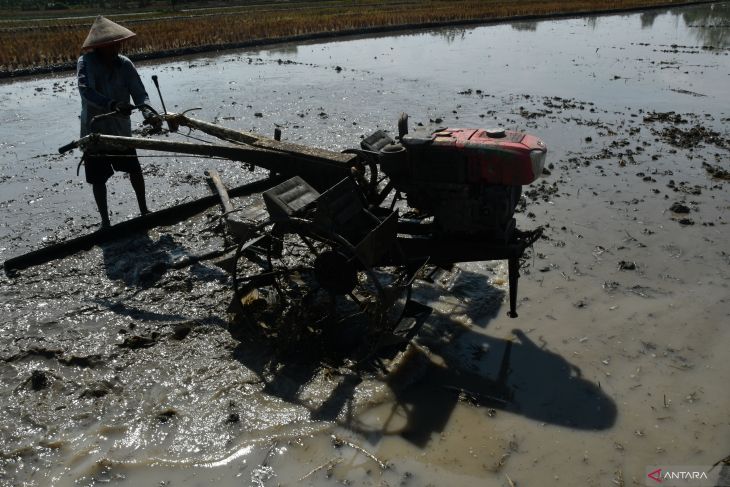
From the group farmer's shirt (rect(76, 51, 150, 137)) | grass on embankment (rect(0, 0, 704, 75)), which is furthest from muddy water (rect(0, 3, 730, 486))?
grass on embankment (rect(0, 0, 704, 75))

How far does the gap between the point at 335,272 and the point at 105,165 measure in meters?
3.29

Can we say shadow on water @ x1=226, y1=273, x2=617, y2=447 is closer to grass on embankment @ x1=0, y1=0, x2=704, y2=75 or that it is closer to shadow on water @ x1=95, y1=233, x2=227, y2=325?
shadow on water @ x1=95, y1=233, x2=227, y2=325

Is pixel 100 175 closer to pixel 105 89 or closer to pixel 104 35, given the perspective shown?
pixel 105 89

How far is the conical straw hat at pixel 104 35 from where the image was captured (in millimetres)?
5176

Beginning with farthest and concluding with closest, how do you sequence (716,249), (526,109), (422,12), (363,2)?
(363,2) → (422,12) → (526,109) → (716,249)

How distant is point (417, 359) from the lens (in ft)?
13.2

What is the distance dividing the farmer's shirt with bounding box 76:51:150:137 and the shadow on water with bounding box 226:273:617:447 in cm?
290

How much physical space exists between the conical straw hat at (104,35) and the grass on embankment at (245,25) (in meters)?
13.3

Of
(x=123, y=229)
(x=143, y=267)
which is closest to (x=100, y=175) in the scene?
(x=123, y=229)

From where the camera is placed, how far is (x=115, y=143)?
4.92 m

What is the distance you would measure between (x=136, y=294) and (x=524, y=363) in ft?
10.8

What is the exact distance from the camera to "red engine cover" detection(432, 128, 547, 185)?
3490 millimetres

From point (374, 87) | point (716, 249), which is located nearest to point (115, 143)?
point (716, 249)

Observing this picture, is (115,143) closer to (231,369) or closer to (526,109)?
(231,369)
